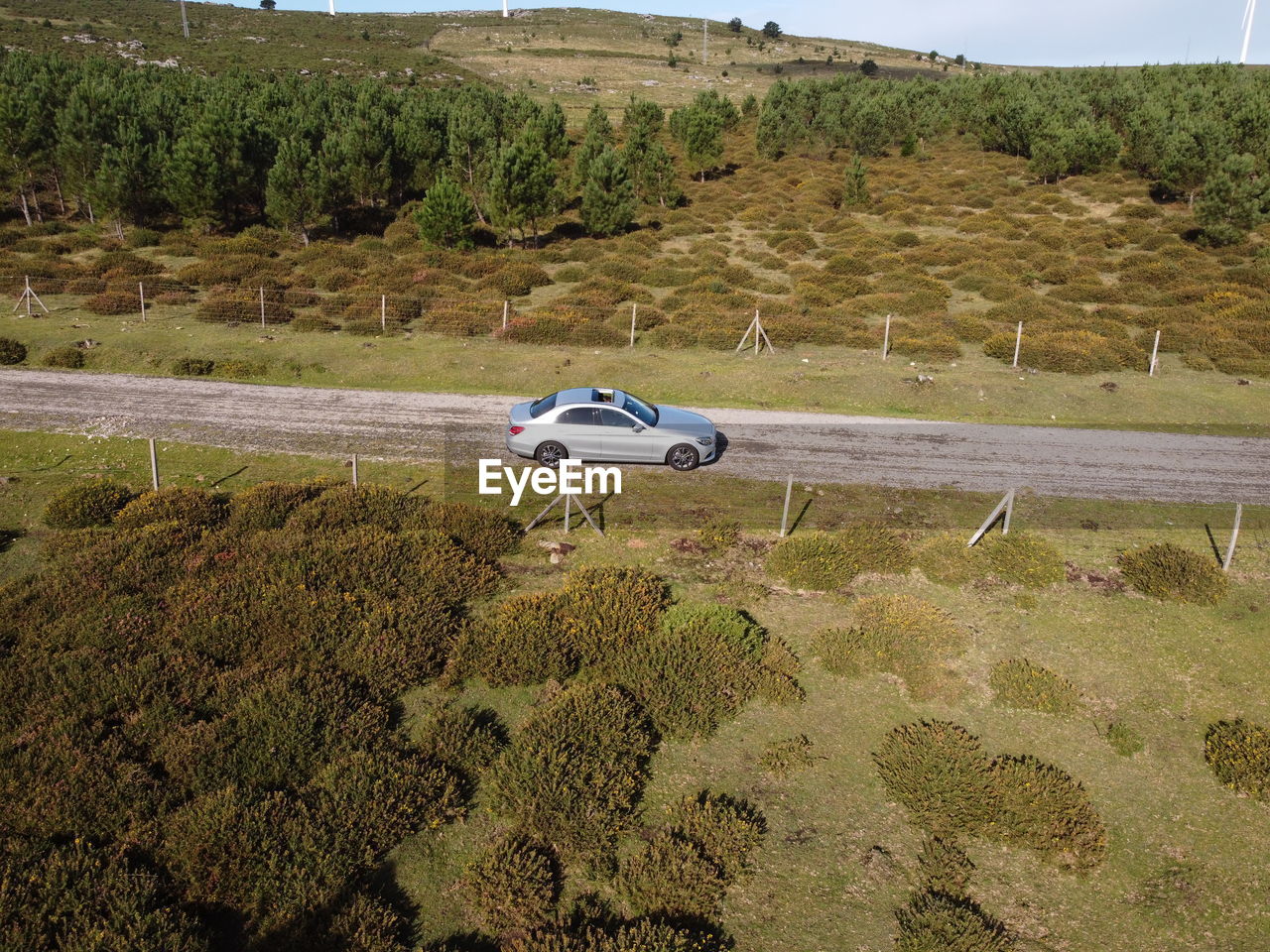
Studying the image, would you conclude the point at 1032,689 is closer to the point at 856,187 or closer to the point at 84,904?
the point at 84,904

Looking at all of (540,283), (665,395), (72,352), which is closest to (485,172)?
(540,283)

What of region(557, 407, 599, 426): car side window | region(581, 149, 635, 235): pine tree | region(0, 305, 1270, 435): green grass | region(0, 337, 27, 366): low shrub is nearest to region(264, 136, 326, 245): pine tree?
region(581, 149, 635, 235): pine tree

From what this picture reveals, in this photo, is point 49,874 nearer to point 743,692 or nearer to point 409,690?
point 409,690

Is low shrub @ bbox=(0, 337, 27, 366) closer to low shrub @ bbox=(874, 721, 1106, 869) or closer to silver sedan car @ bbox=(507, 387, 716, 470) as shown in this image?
silver sedan car @ bbox=(507, 387, 716, 470)

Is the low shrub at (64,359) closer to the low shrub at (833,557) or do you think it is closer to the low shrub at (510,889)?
the low shrub at (833,557)

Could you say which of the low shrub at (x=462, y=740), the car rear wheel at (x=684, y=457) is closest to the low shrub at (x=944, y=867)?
the low shrub at (x=462, y=740)

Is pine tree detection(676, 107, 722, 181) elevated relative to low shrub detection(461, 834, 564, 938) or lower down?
elevated

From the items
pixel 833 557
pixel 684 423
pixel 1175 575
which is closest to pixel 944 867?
pixel 833 557
